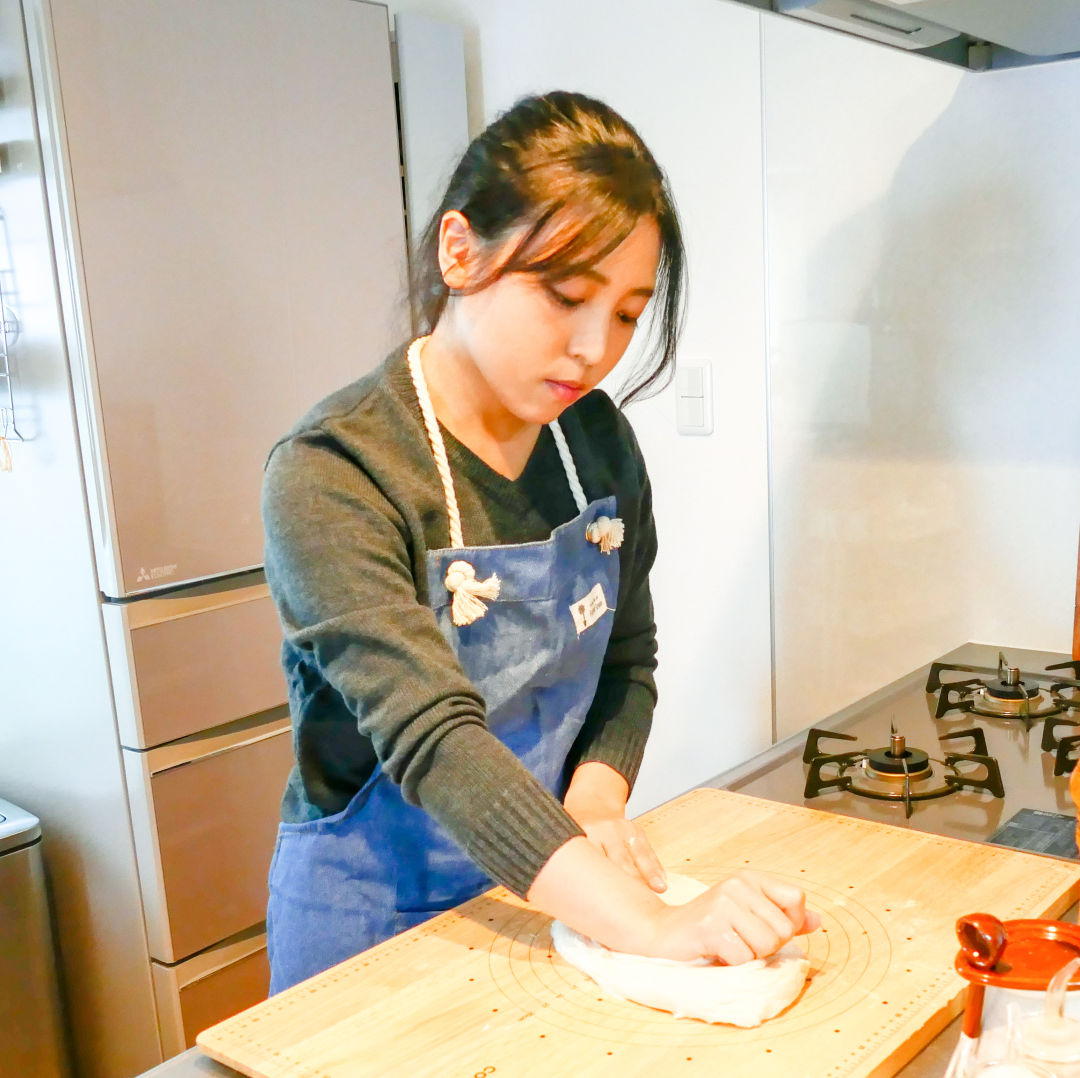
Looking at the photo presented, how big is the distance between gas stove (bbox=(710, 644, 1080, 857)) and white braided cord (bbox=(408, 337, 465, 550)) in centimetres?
45

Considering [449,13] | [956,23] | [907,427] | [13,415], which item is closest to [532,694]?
[956,23]

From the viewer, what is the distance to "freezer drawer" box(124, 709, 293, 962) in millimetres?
1779

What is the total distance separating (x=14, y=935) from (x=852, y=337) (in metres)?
1.50

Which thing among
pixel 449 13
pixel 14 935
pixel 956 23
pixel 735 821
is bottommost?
pixel 14 935

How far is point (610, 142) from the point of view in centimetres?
90

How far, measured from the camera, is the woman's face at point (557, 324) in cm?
85

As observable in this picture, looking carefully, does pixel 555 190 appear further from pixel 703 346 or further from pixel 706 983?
pixel 703 346

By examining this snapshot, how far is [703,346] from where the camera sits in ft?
6.10

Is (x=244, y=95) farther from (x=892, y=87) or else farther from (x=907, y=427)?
(x=907, y=427)

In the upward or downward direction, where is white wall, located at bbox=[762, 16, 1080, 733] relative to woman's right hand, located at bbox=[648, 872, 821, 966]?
upward

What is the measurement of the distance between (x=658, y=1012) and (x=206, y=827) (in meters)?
1.25

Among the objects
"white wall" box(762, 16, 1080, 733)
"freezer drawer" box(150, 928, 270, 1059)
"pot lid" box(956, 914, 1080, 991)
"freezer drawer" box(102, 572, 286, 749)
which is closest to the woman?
"pot lid" box(956, 914, 1080, 991)

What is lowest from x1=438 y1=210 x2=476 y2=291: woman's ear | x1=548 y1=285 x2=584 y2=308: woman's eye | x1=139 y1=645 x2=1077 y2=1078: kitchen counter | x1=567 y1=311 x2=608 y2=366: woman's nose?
x1=139 y1=645 x2=1077 y2=1078: kitchen counter

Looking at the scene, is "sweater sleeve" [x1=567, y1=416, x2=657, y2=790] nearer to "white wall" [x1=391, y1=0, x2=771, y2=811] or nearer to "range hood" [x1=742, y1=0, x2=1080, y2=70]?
"range hood" [x1=742, y1=0, x2=1080, y2=70]
